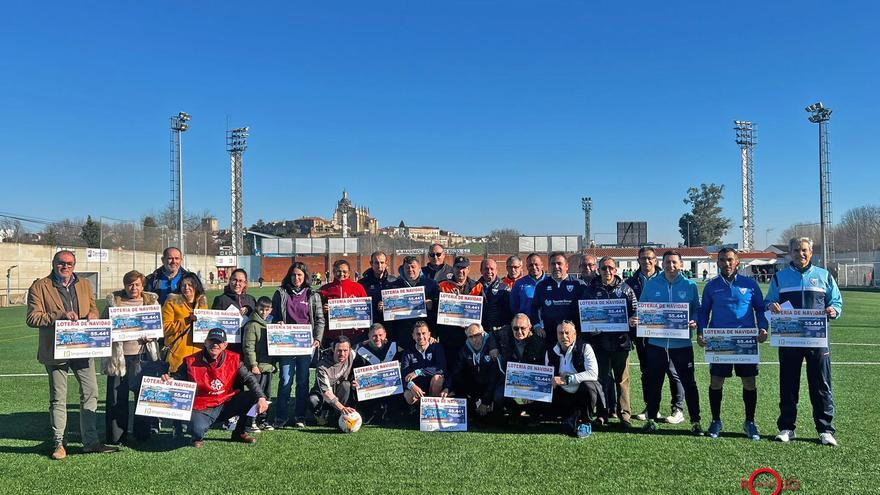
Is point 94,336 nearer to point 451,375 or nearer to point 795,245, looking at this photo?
point 451,375

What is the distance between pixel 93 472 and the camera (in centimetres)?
514

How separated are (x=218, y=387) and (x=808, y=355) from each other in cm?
610

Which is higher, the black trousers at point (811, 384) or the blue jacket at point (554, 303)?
the blue jacket at point (554, 303)

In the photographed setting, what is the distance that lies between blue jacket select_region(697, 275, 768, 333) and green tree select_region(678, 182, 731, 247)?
10424cm

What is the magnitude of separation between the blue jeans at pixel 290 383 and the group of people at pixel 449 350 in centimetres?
2

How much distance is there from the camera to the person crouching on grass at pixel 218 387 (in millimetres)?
Result: 5922

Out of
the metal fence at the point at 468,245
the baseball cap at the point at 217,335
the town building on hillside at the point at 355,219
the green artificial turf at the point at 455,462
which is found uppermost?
the town building on hillside at the point at 355,219

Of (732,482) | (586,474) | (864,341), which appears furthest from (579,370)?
(864,341)

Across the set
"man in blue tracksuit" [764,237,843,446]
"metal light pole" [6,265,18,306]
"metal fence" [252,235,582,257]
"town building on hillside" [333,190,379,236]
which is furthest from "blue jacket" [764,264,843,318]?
"town building on hillside" [333,190,379,236]

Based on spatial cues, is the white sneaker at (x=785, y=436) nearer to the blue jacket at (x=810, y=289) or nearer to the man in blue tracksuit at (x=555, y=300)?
the blue jacket at (x=810, y=289)

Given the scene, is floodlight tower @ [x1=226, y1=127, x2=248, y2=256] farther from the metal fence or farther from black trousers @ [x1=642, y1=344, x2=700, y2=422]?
black trousers @ [x1=642, y1=344, x2=700, y2=422]

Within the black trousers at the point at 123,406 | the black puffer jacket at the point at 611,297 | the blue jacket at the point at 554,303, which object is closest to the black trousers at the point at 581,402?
the black puffer jacket at the point at 611,297

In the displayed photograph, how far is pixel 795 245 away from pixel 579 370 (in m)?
2.57

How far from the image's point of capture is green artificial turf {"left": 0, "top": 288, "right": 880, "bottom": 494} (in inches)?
188
